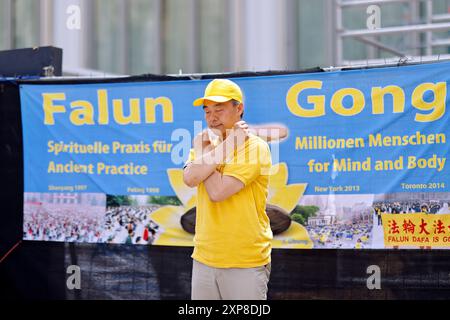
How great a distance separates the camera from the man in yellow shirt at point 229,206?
15.1ft

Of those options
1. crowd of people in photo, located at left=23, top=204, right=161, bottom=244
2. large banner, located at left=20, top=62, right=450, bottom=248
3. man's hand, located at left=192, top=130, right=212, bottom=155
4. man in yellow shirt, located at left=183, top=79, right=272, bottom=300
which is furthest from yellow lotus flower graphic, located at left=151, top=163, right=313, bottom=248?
man's hand, located at left=192, top=130, right=212, bottom=155

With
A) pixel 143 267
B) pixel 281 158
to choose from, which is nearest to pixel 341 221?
pixel 281 158

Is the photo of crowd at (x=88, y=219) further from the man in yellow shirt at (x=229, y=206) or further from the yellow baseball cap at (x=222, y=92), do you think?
the yellow baseball cap at (x=222, y=92)

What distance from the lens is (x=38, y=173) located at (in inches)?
307

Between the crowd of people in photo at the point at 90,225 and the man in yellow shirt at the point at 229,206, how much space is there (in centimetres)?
282

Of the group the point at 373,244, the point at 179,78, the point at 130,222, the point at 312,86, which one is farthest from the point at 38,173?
the point at 373,244

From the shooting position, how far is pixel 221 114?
4.72 meters

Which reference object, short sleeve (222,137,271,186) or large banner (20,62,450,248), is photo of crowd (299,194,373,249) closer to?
large banner (20,62,450,248)

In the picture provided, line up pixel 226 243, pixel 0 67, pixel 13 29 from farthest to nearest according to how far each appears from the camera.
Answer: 1. pixel 13 29
2. pixel 0 67
3. pixel 226 243

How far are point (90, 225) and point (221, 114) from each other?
3.35m

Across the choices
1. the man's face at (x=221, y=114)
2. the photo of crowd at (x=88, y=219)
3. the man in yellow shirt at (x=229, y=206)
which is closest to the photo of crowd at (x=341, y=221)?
the photo of crowd at (x=88, y=219)

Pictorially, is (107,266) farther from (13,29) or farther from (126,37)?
(13,29)

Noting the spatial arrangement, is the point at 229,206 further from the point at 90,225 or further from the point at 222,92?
the point at 90,225
